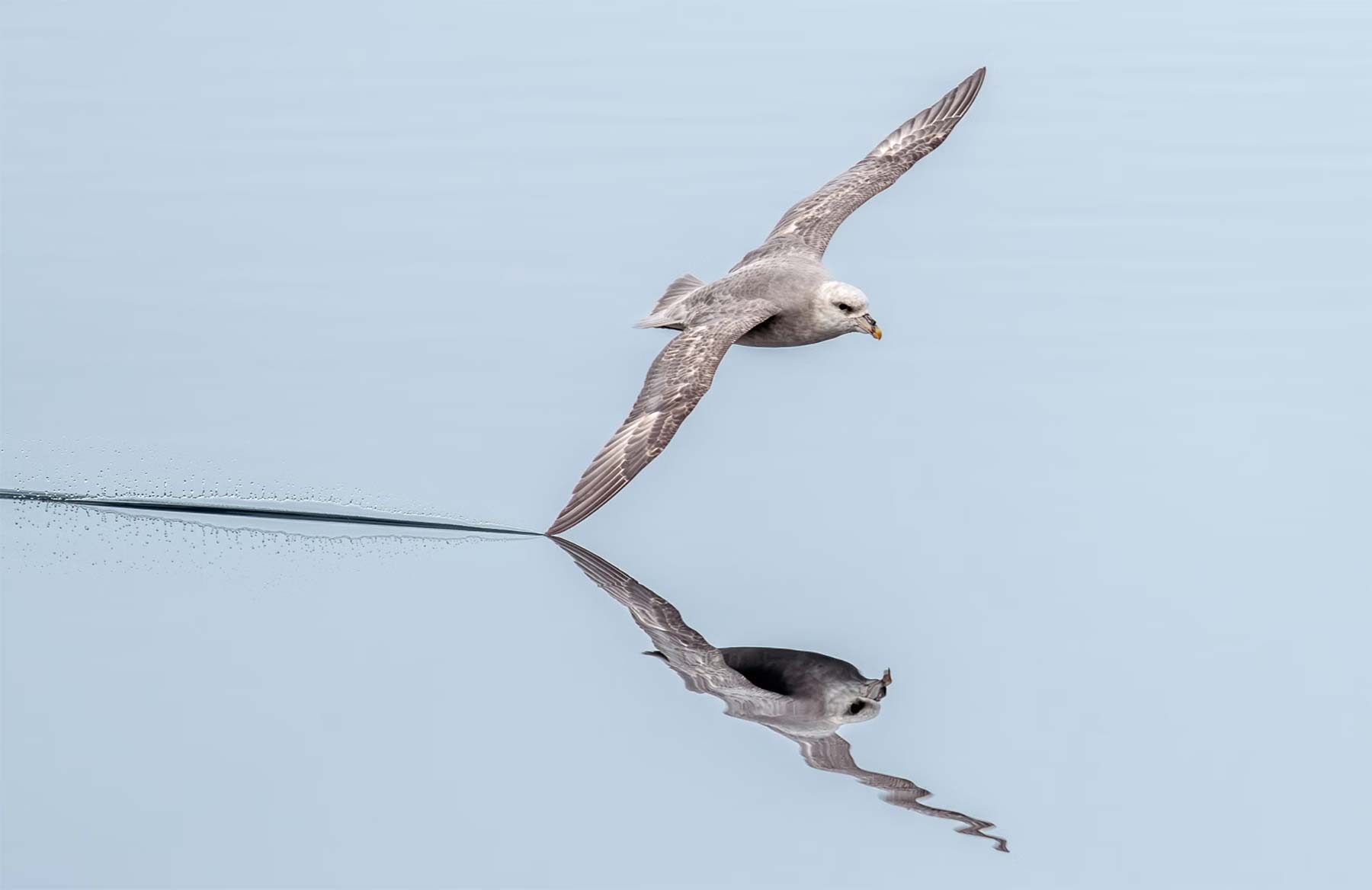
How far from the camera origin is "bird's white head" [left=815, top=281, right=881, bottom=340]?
10711mm

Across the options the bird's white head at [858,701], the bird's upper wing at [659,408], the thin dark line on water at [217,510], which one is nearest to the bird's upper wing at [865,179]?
the bird's upper wing at [659,408]

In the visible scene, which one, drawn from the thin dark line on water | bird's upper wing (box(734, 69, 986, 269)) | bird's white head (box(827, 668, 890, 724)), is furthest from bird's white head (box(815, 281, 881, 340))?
bird's white head (box(827, 668, 890, 724))

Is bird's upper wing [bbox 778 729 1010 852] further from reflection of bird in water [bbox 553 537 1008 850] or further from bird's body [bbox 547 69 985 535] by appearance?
bird's body [bbox 547 69 985 535]

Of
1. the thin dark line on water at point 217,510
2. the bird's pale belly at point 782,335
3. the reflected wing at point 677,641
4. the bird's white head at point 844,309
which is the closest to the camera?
the reflected wing at point 677,641

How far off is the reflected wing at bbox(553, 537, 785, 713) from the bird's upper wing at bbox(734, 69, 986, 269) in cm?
332

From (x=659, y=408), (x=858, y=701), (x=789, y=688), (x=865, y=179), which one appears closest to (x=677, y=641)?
(x=789, y=688)

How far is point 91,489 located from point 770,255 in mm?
4464

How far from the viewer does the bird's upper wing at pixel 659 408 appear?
31.1 feet

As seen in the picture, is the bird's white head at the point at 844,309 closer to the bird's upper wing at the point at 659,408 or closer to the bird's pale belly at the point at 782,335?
the bird's pale belly at the point at 782,335

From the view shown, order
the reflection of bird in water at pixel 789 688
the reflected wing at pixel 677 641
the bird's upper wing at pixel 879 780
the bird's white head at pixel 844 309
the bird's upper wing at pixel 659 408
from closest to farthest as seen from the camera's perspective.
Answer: the bird's upper wing at pixel 879 780, the reflection of bird in water at pixel 789 688, the reflected wing at pixel 677 641, the bird's upper wing at pixel 659 408, the bird's white head at pixel 844 309

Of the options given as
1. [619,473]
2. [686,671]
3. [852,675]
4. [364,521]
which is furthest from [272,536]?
[852,675]

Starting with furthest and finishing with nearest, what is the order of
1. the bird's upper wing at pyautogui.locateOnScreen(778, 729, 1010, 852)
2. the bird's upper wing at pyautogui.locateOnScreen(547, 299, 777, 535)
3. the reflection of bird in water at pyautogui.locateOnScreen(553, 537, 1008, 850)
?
the bird's upper wing at pyautogui.locateOnScreen(547, 299, 777, 535), the reflection of bird in water at pyautogui.locateOnScreen(553, 537, 1008, 850), the bird's upper wing at pyautogui.locateOnScreen(778, 729, 1010, 852)

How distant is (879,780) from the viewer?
7.58m

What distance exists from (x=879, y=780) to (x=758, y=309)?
3.77 meters
